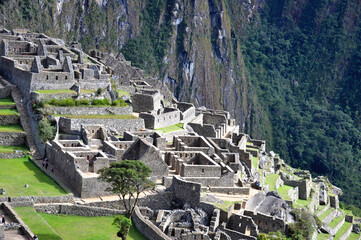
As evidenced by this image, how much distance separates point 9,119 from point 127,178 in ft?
47.1

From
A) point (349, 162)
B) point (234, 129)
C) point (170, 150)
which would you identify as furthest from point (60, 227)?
point (349, 162)

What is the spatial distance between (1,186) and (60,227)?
4620 millimetres

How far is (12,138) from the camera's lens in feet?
158

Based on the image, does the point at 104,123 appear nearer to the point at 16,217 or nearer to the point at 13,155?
the point at 13,155

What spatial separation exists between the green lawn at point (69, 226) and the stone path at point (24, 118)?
30.2ft

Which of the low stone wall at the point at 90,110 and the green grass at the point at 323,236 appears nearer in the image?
the low stone wall at the point at 90,110

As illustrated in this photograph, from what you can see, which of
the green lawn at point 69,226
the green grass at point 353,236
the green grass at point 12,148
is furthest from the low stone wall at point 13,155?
the green grass at point 353,236

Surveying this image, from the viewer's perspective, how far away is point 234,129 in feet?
230

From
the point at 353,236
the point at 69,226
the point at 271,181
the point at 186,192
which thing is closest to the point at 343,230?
the point at 353,236

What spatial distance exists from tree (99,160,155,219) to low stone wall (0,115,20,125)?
1195cm

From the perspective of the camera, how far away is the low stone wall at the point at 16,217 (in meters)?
32.3

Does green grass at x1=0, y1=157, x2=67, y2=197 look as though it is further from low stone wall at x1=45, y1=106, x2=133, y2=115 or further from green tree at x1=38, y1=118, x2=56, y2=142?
low stone wall at x1=45, y1=106, x2=133, y2=115

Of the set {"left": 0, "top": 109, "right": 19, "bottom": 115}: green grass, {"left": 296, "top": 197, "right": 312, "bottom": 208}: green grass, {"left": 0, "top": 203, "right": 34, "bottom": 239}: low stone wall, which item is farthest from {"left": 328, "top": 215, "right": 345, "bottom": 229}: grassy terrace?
{"left": 0, "top": 203, "right": 34, "bottom": 239}: low stone wall

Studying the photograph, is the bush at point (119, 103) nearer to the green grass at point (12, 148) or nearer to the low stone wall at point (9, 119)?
the low stone wall at point (9, 119)
